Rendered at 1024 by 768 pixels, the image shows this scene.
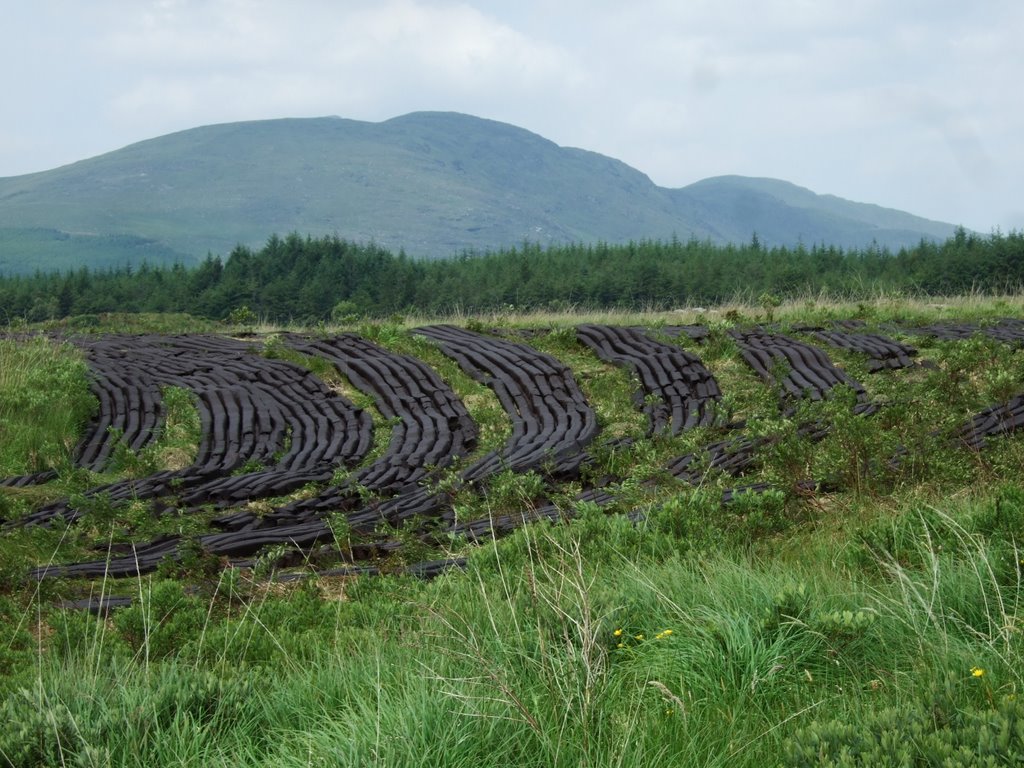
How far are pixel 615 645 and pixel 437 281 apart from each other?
53410 millimetres

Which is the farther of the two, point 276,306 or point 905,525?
point 276,306

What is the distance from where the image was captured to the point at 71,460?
10398 mm

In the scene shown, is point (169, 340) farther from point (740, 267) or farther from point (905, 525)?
point (740, 267)

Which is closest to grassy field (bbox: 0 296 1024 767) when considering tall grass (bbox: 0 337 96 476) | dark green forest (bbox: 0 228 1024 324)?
tall grass (bbox: 0 337 96 476)

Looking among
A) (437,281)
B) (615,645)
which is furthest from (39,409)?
(437,281)

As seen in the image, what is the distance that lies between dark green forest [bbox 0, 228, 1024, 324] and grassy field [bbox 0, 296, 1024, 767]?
38024 millimetres

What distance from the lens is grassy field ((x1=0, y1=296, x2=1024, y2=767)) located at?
3.26m

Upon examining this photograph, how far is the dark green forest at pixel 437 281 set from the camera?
4756cm

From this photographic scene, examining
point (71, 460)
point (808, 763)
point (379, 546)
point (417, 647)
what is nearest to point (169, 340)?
point (71, 460)

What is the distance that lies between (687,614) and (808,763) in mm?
1308

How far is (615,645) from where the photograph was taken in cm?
418

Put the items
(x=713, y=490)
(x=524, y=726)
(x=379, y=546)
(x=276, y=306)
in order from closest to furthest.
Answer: (x=524, y=726) → (x=713, y=490) → (x=379, y=546) → (x=276, y=306)

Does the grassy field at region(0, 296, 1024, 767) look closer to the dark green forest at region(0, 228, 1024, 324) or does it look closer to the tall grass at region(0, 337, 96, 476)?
the tall grass at region(0, 337, 96, 476)

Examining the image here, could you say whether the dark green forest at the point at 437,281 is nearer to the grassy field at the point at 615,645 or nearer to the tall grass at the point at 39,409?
the tall grass at the point at 39,409
